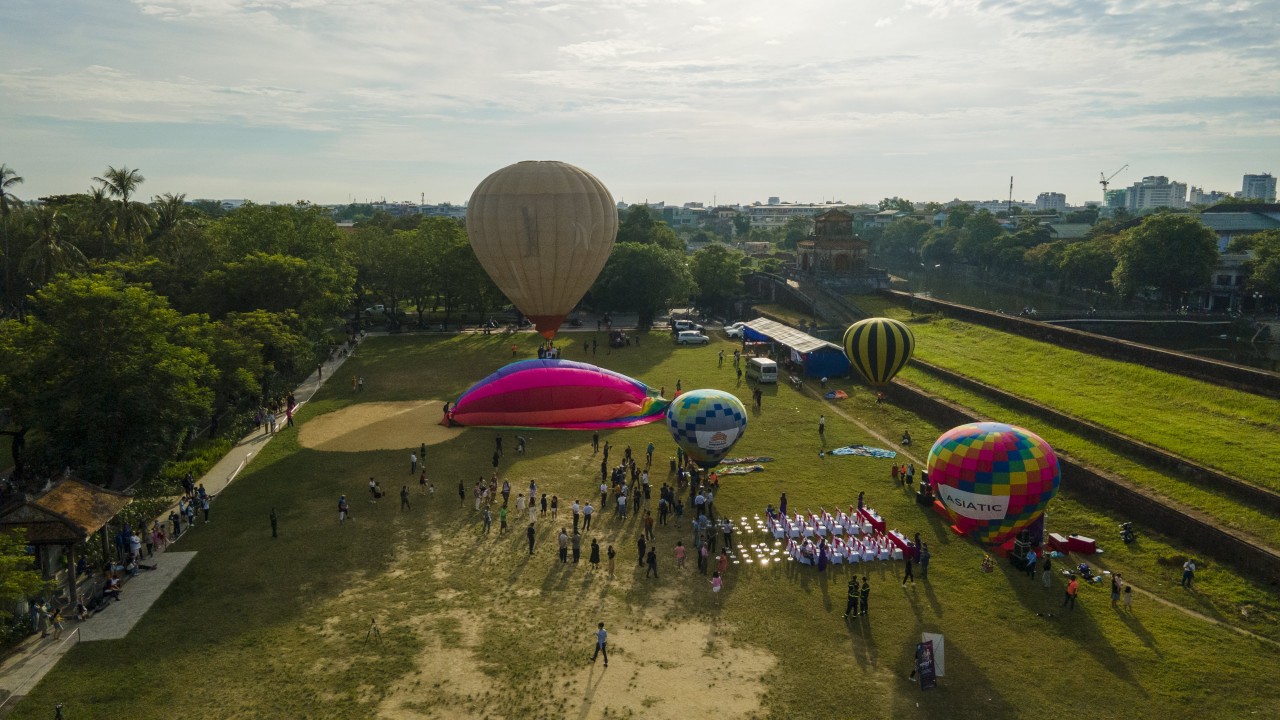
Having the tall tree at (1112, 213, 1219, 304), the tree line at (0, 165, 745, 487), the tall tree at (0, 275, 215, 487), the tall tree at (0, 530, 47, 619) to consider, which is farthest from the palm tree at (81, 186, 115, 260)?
the tall tree at (1112, 213, 1219, 304)

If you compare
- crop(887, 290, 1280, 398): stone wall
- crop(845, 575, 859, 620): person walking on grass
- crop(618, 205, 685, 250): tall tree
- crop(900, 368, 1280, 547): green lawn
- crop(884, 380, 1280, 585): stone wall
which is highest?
crop(618, 205, 685, 250): tall tree

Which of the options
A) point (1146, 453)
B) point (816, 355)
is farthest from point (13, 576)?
point (816, 355)

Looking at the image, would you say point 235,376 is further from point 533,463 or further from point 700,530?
point 700,530

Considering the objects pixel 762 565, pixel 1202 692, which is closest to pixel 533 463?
pixel 762 565

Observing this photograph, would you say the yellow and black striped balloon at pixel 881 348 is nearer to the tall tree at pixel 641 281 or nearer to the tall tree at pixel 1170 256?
the tall tree at pixel 641 281

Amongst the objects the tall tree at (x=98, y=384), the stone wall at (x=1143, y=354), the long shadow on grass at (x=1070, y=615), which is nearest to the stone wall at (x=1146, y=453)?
the long shadow on grass at (x=1070, y=615)

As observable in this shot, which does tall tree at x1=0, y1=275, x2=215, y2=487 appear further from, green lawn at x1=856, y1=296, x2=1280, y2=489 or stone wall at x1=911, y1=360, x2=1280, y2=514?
green lawn at x1=856, y1=296, x2=1280, y2=489
